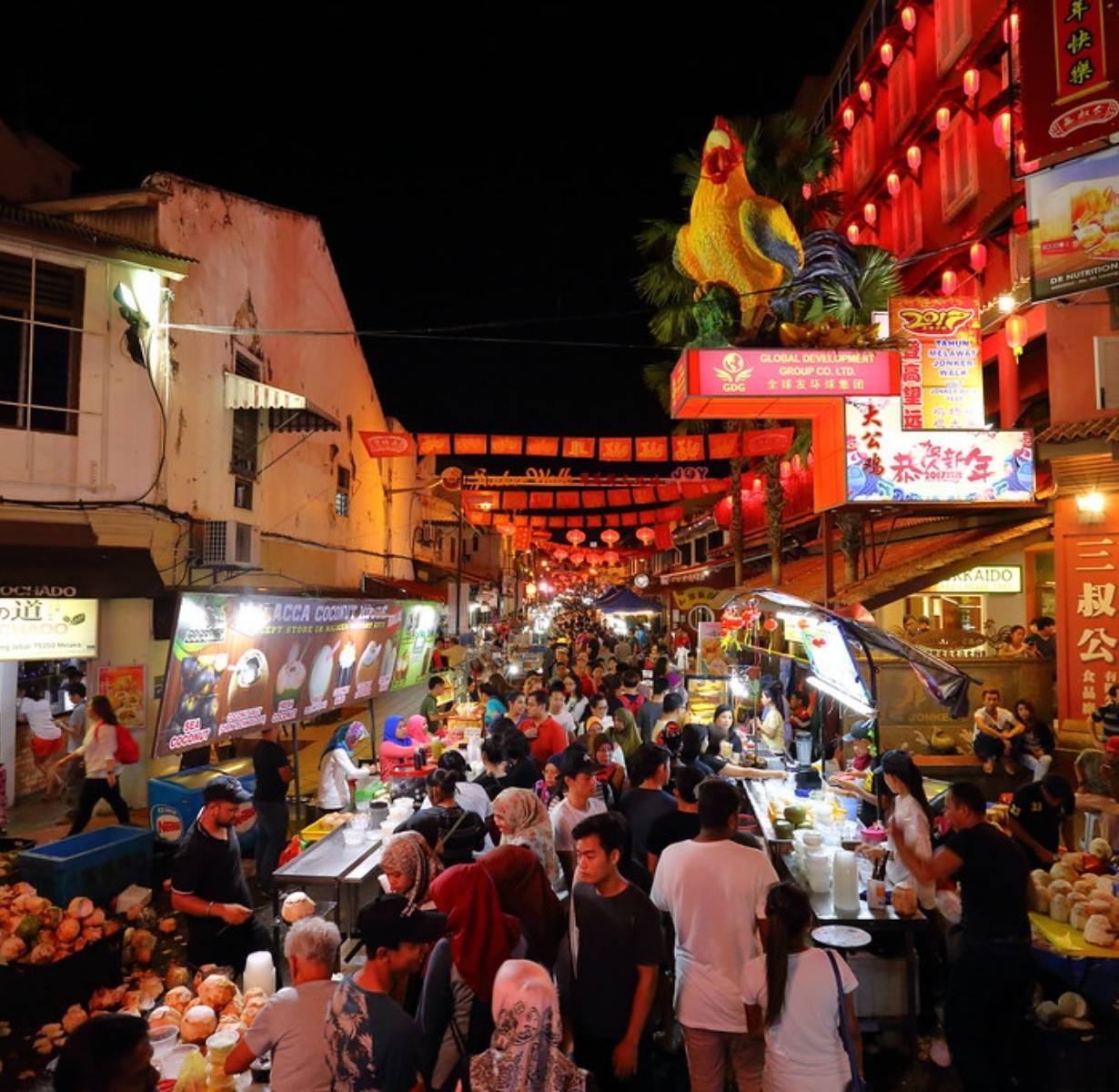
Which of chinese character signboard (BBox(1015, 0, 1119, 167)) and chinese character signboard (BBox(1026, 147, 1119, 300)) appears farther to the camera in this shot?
chinese character signboard (BBox(1026, 147, 1119, 300))

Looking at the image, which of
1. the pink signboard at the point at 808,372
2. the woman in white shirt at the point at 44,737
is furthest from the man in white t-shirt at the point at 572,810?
the woman in white shirt at the point at 44,737

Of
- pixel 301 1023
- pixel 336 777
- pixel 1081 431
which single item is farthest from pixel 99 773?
pixel 1081 431

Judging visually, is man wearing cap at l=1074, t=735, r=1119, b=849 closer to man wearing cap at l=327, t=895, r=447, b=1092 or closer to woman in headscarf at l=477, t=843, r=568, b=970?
woman in headscarf at l=477, t=843, r=568, b=970

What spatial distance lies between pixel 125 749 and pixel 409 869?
24.6 ft

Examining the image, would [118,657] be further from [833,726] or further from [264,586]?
[833,726]

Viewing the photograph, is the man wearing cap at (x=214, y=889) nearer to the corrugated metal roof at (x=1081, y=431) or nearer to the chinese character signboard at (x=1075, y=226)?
the chinese character signboard at (x=1075, y=226)

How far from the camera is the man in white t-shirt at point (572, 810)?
5.72 meters

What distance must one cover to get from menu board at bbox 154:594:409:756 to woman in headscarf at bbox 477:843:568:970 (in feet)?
17.1

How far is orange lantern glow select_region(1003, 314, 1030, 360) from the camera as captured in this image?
48.2 ft

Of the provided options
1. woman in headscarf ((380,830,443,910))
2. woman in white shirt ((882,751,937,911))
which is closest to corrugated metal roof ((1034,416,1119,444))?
woman in white shirt ((882,751,937,911))

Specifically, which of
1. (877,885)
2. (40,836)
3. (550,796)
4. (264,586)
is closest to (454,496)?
(264,586)

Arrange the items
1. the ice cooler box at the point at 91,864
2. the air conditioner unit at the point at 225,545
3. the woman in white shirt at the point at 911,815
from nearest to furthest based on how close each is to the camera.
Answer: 1. the woman in white shirt at the point at 911,815
2. the ice cooler box at the point at 91,864
3. the air conditioner unit at the point at 225,545

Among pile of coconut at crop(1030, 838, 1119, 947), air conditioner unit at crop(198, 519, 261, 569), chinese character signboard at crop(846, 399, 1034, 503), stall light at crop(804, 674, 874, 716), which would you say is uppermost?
chinese character signboard at crop(846, 399, 1034, 503)

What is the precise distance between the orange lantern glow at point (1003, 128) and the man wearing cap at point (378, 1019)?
60.6 ft
